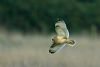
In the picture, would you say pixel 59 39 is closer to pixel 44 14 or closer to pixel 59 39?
pixel 59 39

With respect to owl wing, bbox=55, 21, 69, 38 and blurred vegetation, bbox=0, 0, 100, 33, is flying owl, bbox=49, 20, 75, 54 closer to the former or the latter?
owl wing, bbox=55, 21, 69, 38

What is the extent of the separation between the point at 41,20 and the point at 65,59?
1260cm

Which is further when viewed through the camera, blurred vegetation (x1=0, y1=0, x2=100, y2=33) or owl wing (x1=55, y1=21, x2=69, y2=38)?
blurred vegetation (x1=0, y1=0, x2=100, y2=33)

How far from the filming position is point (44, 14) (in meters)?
21.1

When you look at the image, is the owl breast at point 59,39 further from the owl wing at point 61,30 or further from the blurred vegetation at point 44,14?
the blurred vegetation at point 44,14

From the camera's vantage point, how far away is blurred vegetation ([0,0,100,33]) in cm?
2062

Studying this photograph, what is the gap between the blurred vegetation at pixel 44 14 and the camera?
2062 centimetres

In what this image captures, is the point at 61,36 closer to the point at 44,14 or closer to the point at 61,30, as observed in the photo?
the point at 61,30

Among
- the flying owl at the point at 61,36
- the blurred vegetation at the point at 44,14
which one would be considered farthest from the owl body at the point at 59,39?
the blurred vegetation at the point at 44,14

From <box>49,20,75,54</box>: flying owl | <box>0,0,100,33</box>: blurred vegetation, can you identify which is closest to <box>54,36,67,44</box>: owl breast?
<box>49,20,75,54</box>: flying owl

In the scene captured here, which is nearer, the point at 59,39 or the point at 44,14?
the point at 59,39

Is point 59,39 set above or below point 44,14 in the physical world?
below

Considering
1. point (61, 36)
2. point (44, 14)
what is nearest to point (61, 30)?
point (61, 36)

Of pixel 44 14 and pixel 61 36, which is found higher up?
pixel 44 14
